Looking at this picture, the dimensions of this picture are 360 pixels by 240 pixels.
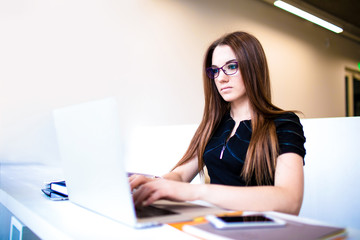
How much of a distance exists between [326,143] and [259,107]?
0.68 m

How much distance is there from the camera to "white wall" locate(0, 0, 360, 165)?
2.27 meters

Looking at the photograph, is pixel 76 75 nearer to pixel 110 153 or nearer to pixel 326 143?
pixel 326 143

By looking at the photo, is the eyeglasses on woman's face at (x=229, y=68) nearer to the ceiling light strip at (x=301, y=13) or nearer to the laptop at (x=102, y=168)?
the laptop at (x=102, y=168)

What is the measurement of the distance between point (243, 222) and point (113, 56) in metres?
2.43

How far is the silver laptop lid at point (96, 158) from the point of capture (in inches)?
23.9

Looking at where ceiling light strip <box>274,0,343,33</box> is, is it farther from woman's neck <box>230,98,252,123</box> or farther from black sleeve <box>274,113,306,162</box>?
black sleeve <box>274,113,306,162</box>

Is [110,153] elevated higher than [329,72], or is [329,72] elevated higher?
[329,72]

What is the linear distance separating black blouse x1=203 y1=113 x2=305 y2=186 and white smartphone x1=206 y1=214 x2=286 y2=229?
433 millimetres

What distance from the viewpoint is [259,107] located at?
1.20 m

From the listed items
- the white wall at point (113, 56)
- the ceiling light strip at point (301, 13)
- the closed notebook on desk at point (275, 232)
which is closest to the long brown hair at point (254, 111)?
the closed notebook on desk at point (275, 232)

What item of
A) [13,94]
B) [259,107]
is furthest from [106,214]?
[13,94]

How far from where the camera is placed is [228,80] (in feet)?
4.06

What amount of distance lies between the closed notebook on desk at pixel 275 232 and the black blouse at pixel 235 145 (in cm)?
45

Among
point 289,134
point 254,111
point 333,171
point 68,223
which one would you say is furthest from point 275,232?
point 333,171
